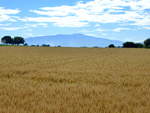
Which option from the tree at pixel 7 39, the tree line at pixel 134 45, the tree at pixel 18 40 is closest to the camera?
the tree line at pixel 134 45

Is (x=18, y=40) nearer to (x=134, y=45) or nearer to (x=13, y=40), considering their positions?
(x=13, y=40)

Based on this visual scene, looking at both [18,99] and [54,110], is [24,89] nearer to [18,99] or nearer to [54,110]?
[18,99]

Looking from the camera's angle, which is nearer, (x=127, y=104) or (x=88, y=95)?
(x=127, y=104)

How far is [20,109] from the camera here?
584 cm

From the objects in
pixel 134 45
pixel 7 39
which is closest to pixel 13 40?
pixel 7 39

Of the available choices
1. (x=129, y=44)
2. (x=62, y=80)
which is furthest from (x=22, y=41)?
(x=62, y=80)

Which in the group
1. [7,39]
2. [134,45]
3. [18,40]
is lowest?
[134,45]

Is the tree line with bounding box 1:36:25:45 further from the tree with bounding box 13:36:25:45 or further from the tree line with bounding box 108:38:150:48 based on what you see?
the tree line with bounding box 108:38:150:48

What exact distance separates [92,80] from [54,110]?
205 inches

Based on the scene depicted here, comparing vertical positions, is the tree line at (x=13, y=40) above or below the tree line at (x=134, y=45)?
above

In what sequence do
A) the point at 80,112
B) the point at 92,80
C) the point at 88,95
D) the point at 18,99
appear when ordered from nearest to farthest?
1. the point at 80,112
2. the point at 18,99
3. the point at 88,95
4. the point at 92,80

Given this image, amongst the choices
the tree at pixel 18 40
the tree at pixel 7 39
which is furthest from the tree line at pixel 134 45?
the tree at pixel 7 39

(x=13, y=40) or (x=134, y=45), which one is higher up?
(x=13, y=40)

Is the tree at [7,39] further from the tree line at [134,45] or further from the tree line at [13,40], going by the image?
the tree line at [134,45]
